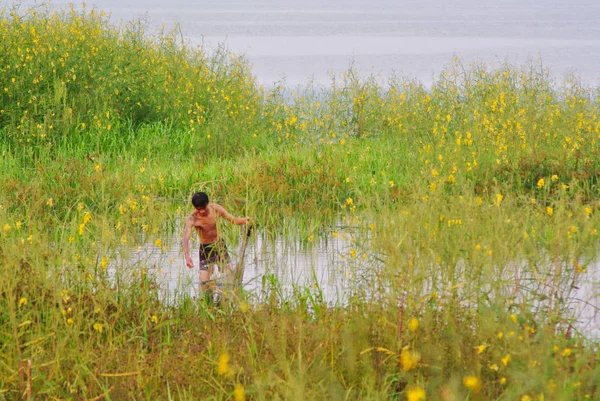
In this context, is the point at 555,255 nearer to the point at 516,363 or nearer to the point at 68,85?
the point at 516,363

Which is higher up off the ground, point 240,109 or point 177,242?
point 240,109

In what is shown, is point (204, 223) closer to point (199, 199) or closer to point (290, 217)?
point (199, 199)

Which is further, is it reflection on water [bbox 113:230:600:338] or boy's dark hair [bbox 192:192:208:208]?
boy's dark hair [bbox 192:192:208:208]

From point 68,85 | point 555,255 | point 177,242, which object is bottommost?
point 177,242

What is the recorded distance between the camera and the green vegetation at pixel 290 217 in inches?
175

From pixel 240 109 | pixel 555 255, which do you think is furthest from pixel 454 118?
pixel 555 255

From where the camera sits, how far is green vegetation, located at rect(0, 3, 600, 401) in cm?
445

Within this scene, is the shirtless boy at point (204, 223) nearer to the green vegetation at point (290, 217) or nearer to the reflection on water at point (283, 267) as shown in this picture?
the reflection on water at point (283, 267)

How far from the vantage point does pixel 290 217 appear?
Answer: 8773 mm

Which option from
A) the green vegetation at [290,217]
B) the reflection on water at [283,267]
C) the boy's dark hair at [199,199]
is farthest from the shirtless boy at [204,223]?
the green vegetation at [290,217]

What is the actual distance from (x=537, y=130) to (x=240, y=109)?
4637mm

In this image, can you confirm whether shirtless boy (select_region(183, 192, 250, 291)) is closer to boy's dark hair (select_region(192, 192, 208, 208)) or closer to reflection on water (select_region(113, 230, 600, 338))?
boy's dark hair (select_region(192, 192, 208, 208))

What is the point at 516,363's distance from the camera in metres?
3.76

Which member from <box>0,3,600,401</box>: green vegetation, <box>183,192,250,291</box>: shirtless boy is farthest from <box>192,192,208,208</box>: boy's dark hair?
<box>0,3,600,401</box>: green vegetation
